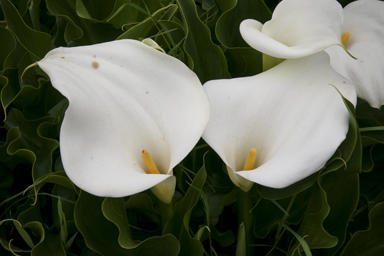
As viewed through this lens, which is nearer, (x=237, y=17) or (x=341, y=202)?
(x=341, y=202)

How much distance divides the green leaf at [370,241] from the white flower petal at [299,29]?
26 cm

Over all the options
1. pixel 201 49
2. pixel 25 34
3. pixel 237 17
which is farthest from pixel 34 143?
pixel 237 17

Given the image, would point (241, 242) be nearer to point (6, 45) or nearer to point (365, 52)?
point (365, 52)

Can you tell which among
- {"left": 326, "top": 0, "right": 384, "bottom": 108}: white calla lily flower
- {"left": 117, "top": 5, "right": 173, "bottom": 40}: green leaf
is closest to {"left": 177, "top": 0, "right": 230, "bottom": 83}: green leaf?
{"left": 117, "top": 5, "right": 173, "bottom": 40}: green leaf

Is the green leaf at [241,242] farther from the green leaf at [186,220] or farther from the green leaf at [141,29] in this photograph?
the green leaf at [141,29]

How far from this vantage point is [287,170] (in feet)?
1.42

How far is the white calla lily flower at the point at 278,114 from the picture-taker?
0.47 m

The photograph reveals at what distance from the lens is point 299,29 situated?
0.58 meters

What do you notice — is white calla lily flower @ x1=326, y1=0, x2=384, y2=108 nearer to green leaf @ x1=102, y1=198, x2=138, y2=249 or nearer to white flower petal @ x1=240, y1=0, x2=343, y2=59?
white flower petal @ x1=240, y1=0, x2=343, y2=59

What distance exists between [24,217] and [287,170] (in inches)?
16.1

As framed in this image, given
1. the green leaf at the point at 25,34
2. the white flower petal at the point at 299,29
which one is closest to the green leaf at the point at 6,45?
the green leaf at the point at 25,34

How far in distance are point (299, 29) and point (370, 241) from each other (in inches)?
13.3

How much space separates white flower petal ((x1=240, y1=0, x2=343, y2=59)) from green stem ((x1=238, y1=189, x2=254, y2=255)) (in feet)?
0.68

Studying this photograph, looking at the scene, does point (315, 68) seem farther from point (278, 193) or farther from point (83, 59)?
point (83, 59)
